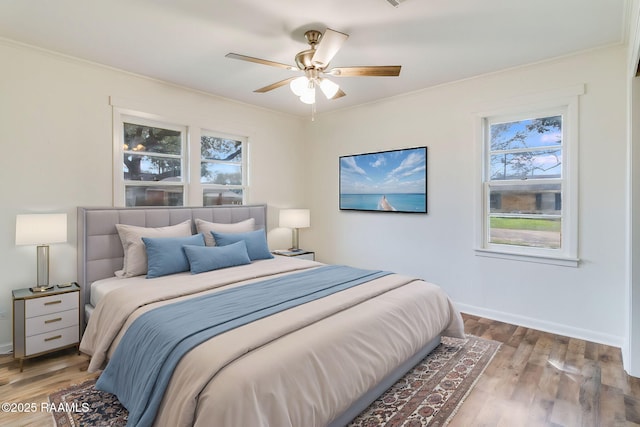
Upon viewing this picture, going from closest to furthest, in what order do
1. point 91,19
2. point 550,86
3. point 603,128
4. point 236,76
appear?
point 91,19, point 603,128, point 550,86, point 236,76

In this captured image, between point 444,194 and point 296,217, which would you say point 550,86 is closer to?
point 444,194

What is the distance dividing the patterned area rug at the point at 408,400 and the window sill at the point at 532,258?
1199mm

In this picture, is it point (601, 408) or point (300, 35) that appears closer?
point (601, 408)

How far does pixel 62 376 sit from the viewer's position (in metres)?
2.54

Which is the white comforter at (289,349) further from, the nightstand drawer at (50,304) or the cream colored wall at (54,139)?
the cream colored wall at (54,139)

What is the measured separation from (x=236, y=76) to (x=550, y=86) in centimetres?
316

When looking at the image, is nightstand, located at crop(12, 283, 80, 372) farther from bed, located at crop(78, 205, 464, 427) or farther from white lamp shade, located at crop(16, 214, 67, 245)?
white lamp shade, located at crop(16, 214, 67, 245)

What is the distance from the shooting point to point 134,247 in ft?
10.2

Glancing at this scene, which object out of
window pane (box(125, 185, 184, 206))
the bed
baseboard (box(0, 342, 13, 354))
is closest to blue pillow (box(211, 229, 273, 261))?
the bed

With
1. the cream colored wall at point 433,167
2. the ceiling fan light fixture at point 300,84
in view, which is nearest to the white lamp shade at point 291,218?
the cream colored wall at point 433,167

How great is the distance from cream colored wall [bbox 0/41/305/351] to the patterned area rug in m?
1.30

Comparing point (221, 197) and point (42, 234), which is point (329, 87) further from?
point (42, 234)

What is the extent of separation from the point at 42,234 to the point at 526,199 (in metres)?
4.50

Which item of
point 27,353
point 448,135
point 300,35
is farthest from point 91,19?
point 448,135
